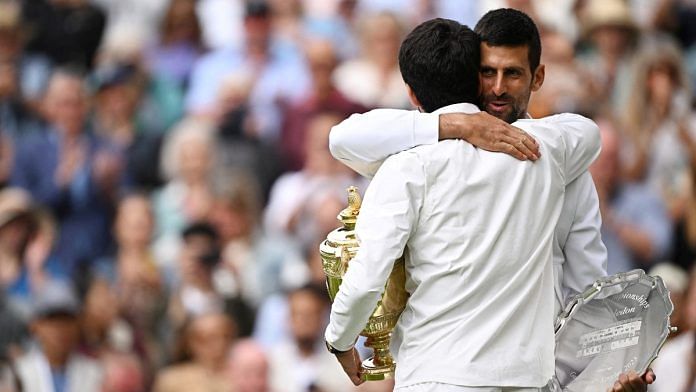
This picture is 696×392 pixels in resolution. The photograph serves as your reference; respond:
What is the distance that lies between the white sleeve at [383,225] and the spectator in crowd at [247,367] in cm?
420

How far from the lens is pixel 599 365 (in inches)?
123

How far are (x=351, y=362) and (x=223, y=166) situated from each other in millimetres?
4129

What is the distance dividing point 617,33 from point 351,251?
4.21 metres

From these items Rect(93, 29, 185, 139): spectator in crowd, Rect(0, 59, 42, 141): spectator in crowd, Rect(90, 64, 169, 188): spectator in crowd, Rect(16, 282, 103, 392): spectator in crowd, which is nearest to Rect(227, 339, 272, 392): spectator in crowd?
Rect(16, 282, 103, 392): spectator in crowd

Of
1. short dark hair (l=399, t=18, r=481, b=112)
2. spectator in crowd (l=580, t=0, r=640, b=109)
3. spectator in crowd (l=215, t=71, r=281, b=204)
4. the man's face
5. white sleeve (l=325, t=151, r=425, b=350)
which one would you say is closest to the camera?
white sleeve (l=325, t=151, r=425, b=350)

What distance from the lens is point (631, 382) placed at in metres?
3.09

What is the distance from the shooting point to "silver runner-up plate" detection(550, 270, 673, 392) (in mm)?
3076

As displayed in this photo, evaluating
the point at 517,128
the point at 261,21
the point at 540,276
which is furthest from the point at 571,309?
the point at 261,21

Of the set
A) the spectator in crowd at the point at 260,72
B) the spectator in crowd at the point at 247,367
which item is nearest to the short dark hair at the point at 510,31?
the spectator in crowd at the point at 260,72

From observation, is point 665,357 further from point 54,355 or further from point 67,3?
point 67,3

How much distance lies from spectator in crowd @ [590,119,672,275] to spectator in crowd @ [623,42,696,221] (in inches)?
2.5

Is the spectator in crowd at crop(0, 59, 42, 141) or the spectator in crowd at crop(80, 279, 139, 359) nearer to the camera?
the spectator in crowd at crop(80, 279, 139, 359)

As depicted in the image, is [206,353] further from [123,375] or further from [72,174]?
[72,174]

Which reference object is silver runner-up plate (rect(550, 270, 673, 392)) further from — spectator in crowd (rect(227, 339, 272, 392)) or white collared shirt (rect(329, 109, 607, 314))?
spectator in crowd (rect(227, 339, 272, 392))
